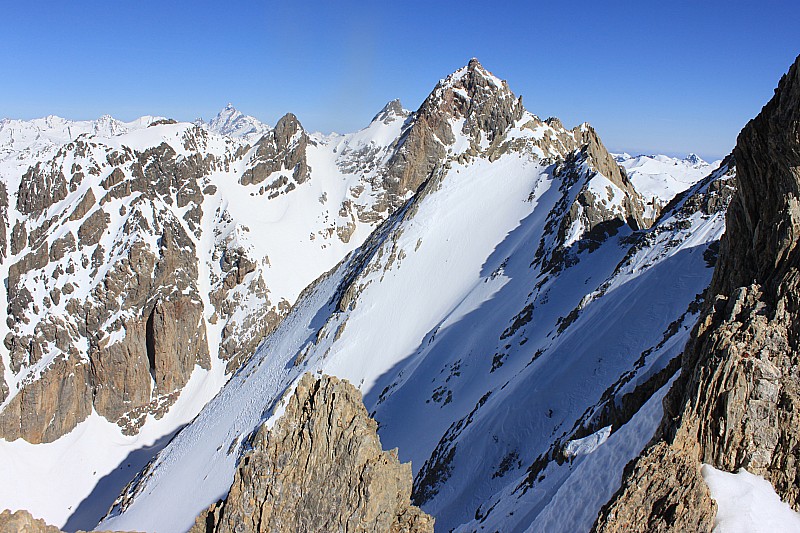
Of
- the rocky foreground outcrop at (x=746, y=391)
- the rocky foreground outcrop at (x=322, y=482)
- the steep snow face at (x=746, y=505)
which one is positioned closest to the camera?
the steep snow face at (x=746, y=505)

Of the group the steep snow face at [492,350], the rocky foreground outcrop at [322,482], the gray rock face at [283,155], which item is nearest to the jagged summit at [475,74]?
the steep snow face at [492,350]

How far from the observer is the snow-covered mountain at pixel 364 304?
27.2 metres

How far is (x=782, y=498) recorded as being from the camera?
992cm

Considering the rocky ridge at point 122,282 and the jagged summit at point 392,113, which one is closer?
the rocky ridge at point 122,282

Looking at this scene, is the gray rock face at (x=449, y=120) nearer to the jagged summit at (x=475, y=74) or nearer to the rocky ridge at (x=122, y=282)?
the jagged summit at (x=475, y=74)

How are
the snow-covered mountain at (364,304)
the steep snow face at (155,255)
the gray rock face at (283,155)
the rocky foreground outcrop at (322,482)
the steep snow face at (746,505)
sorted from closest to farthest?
the steep snow face at (746,505) < the rocky foreground outcrop at (322,482) < the snow-covered mountain at (364,304) < the steep snow face at (155,255) < the gray rock face at (283,155)

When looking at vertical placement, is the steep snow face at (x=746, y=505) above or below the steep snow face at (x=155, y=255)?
below

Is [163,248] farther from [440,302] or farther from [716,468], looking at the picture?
[716,468]

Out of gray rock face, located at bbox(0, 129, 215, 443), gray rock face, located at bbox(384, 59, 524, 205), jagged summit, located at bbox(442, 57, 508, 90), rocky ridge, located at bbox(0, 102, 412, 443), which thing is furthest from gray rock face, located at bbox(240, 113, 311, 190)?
jagged summit, located at bbox(442, 57, 508, 90)

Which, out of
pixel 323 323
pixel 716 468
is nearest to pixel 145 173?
pixel 323 323

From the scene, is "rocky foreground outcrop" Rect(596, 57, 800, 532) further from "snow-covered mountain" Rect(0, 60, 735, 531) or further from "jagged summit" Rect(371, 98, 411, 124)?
"jagged summit" Rect(371, 98, 411, 124)

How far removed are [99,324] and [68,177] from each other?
121 ft

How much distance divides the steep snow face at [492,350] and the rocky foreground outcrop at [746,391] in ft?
9.93

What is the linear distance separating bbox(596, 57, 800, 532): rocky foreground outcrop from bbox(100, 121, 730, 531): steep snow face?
3025 mm
